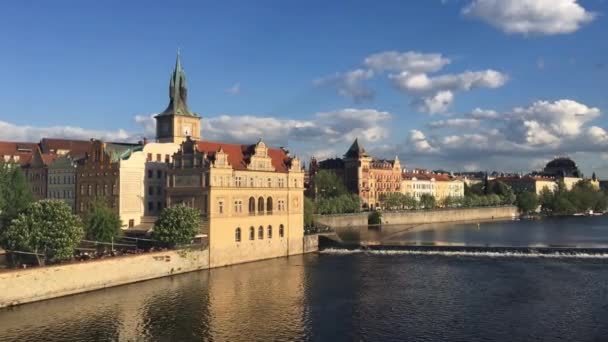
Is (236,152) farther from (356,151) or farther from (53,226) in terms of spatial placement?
(356,151)

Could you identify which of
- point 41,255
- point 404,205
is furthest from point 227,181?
point 404,205

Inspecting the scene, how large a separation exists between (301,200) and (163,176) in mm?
19449

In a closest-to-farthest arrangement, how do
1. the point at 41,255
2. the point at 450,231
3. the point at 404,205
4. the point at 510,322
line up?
1. the point at 510,322
2. the point at 41,255
3. the point at 450,231
4. the point at 404,205

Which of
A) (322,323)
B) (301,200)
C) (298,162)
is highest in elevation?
(298,162)

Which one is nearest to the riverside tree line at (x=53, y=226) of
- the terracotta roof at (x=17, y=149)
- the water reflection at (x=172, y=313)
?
the water reflection at (x=172, y=313)

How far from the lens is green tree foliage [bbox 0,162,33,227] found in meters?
78.1

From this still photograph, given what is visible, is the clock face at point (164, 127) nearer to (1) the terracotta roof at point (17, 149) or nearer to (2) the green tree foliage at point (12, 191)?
(2) the green tree foliage at point (12, 191)

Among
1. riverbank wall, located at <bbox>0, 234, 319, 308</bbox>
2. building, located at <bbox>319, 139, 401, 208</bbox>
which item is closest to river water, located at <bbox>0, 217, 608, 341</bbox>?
riverbank wall, located at <bbox>0, 234, 319, 308</bbox>

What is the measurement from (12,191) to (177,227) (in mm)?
28700

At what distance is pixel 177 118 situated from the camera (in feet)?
297

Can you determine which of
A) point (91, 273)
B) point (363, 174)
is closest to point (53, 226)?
point (91, 273)

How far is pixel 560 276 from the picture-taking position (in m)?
61.5

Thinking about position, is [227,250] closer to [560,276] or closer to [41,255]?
[41,255]

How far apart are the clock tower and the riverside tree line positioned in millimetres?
14977
